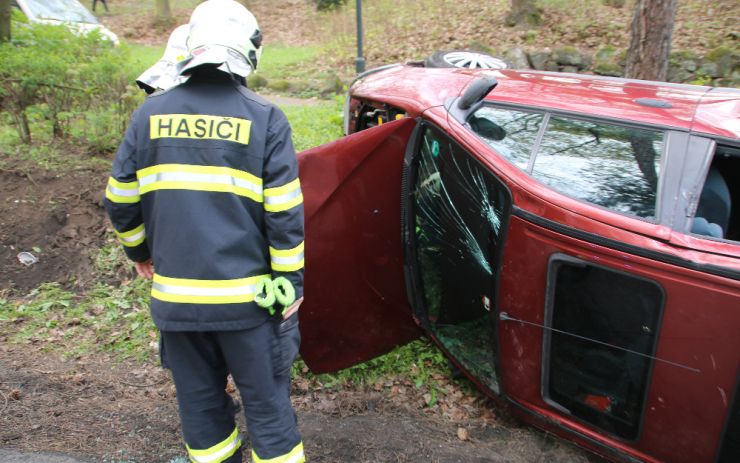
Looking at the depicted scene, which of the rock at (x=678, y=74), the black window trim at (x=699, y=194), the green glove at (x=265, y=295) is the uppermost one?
the black window trim at (x=699, y=194)

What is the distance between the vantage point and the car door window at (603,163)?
2.22 meters

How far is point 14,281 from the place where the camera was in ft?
14.3

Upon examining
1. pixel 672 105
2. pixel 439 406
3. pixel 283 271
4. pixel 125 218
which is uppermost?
pixel 672 105

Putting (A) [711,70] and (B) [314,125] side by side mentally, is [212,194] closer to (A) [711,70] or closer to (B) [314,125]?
Answer: (B) [314,125]

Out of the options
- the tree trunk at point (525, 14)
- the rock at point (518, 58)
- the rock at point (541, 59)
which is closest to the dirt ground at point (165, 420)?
the rock at point (518, 58)

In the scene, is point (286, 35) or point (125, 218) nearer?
point (125, 218)

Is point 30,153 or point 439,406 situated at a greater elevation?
point 30,153

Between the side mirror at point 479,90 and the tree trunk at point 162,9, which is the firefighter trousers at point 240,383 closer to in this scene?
the side mirror at point 479,90

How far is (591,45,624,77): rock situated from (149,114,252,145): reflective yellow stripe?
899cm

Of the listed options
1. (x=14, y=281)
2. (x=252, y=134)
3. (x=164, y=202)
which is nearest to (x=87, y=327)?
(x=14, y=281)

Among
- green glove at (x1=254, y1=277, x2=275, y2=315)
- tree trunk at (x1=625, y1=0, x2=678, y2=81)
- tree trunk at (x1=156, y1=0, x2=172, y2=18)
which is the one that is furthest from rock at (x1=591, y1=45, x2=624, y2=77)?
tree trunk at (x1=156, y1=0, x2=172, y2=18)

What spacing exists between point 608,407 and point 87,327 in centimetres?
338

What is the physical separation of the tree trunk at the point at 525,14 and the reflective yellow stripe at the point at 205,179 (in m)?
11.5

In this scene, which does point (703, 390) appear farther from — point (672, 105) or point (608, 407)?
point (672, 105)
